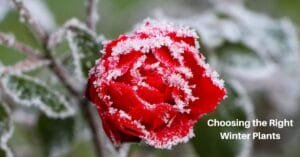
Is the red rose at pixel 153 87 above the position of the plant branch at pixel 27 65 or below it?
below

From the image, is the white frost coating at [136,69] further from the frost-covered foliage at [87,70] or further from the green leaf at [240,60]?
the green leaf at [240,60]

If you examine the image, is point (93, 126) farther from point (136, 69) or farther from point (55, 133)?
point (136, 69)

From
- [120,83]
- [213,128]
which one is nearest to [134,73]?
[120,83]

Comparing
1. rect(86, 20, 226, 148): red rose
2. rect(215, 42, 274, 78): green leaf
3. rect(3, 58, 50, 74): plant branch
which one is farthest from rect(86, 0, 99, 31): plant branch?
rect(215, 42, 274, 78): green leaf

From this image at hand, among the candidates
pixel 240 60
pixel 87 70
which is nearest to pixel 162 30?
pixel 87 70

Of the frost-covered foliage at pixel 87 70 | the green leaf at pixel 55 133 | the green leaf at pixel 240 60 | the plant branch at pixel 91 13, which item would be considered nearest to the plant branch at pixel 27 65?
the frost-covered foliage at pixel 87 70

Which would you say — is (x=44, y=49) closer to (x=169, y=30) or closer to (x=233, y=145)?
(x=169, y=30)
